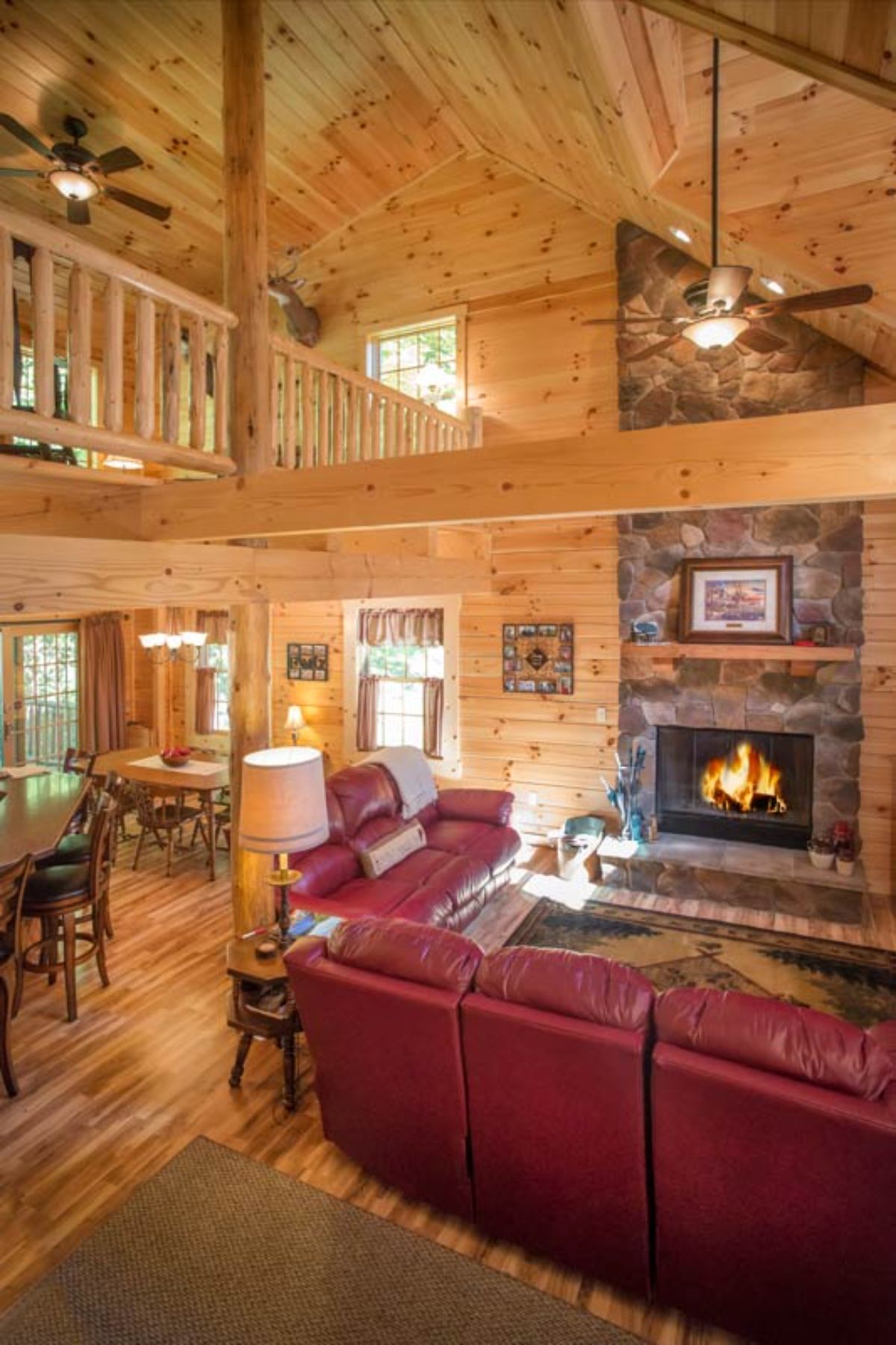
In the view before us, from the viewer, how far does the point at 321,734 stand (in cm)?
796

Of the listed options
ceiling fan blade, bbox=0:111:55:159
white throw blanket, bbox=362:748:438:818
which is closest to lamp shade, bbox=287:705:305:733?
white throw blanket, bbox=362:748:438:818

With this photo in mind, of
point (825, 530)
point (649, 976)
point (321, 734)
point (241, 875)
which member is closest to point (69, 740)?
point (321, 734)

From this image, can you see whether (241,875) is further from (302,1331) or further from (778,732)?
(778,732)

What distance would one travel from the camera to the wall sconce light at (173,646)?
690 centimetres

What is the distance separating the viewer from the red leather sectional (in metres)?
1.94

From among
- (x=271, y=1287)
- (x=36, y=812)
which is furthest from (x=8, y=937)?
(x=271, y=1287)

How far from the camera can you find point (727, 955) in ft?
15.6

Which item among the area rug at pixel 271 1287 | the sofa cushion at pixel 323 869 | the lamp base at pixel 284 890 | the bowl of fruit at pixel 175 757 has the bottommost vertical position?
the area rug at pixel 271 1287

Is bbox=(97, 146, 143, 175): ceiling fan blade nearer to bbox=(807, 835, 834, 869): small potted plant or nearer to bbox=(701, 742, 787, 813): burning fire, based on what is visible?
bbox=(701, 742, 787, 813): burning fire

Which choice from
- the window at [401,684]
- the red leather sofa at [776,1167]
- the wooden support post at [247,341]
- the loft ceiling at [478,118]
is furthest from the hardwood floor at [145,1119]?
the loft ceiling at [478,118]

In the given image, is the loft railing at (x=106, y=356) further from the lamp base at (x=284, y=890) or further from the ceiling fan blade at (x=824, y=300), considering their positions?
the ceiling fan blade at (x=824, y=300)

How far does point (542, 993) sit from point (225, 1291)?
1464mm

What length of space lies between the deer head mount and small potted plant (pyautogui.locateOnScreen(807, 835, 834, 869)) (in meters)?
6.63

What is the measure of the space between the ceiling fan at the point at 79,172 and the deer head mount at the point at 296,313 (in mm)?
2300
